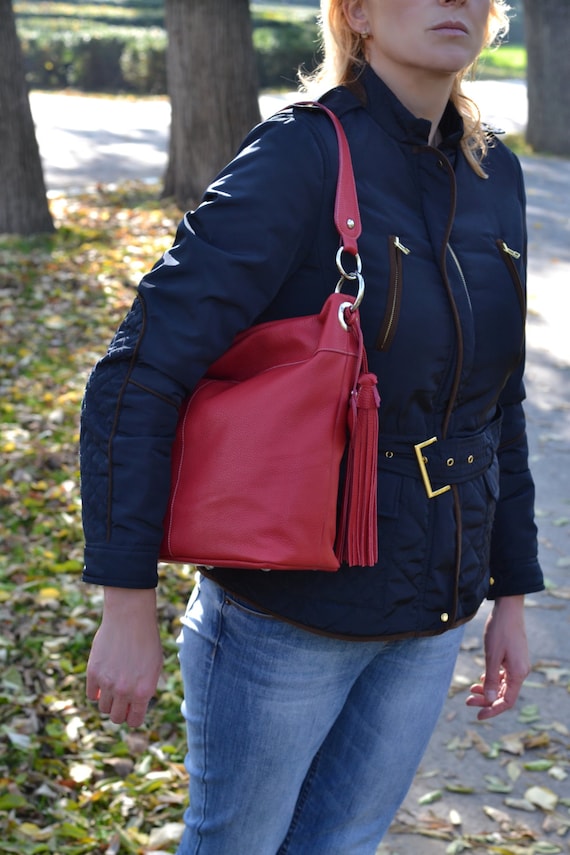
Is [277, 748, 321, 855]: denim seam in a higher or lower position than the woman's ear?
lower

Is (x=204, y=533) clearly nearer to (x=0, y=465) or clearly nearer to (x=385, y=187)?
(x=385, y=187)

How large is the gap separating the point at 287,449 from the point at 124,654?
385 millimetres

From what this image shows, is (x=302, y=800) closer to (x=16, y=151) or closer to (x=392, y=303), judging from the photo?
(x=392, y=303)

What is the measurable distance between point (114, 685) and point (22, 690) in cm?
216

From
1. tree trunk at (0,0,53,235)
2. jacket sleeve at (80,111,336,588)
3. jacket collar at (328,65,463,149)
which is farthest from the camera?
tree trunk at (0,0,53,235)

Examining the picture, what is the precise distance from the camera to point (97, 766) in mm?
3369

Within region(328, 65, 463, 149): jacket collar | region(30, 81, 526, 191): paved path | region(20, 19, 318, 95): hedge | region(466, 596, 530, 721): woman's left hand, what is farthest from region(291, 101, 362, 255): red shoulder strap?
region(20, 19, 318, 95): hedge

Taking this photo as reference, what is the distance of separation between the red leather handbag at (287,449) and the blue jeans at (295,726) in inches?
7.7

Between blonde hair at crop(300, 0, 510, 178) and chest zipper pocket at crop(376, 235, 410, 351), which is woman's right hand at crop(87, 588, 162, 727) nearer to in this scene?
chest zipper pocket at crop(376, 235, 410, 351)

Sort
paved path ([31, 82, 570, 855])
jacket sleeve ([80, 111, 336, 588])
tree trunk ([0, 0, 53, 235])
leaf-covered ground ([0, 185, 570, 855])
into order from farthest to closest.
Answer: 1. tree trunk ([0, 0, 53, 235])
2. paved path ([31, 82, 570, 855])
3. leaf-covered ground ([0, 185, 570, 855])
4. jacket sleeve ([80, 111, 336, 588])

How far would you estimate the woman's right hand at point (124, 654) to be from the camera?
1.65 metres

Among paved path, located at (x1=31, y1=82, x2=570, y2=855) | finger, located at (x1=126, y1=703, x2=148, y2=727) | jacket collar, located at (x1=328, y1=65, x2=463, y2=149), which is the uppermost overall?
jacket collar, located at (x1=328, y1=65, x2=463, y2=149)

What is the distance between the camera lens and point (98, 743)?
3.50 meters

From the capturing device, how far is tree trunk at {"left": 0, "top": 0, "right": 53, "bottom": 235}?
8.49 meters
